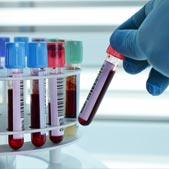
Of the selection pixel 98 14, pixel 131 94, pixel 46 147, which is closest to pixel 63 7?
pixel 98 14

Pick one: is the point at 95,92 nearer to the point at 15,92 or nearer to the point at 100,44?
the point at 15,92

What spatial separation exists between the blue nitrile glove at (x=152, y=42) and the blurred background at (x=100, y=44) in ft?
1.58

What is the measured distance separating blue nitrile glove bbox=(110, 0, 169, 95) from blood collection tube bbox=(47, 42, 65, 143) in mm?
129

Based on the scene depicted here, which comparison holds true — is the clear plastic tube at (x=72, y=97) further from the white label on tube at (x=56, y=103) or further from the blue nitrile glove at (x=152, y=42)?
the blue nitrile glove at (x=152, y=42)

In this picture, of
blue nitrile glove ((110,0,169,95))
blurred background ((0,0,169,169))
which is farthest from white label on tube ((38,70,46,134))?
blurred background ((0,0,169,169))

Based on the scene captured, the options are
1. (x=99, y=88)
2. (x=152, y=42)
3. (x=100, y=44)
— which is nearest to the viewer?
(x=152, y=42)

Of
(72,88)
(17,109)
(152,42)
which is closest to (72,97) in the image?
(72,88)

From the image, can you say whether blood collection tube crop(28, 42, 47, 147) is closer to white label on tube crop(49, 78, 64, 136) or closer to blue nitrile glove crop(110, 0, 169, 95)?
white label on tube crop(49, 78, 64, 136)

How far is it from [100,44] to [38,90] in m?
0.45

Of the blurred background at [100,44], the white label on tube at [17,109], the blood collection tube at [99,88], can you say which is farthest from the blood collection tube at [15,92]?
the blurred background at [100,44]

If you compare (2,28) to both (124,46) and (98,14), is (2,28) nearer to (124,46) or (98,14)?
(98,14)

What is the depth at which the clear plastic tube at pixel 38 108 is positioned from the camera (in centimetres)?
65

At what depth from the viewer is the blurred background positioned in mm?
1044

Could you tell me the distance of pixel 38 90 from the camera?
66cm
